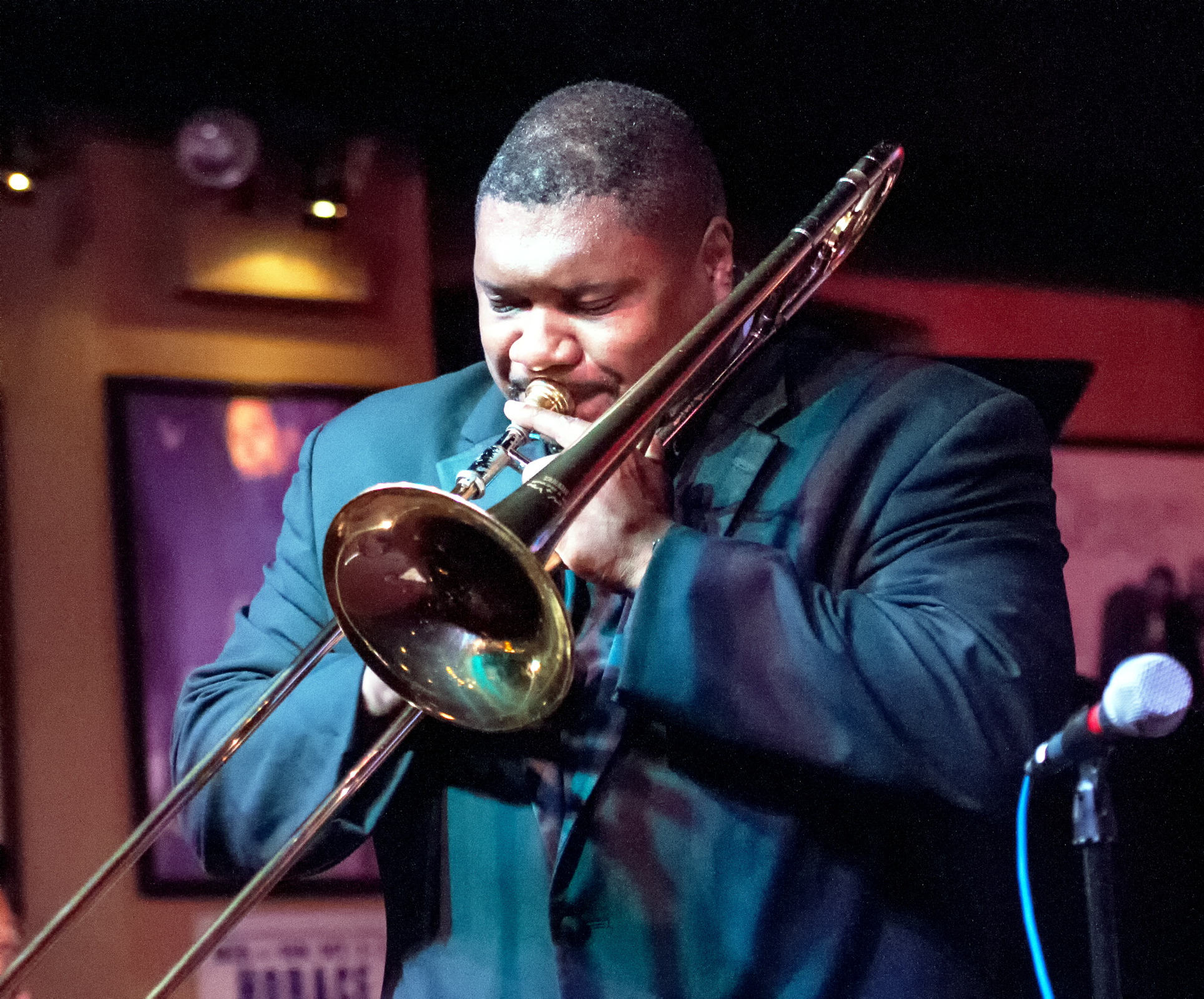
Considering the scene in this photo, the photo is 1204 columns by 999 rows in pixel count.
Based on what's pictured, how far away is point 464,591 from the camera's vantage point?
1810mm

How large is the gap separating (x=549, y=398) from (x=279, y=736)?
0.66 meters

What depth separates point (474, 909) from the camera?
1948 mm

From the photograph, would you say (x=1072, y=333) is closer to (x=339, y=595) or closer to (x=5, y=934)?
(x=339, y=595)

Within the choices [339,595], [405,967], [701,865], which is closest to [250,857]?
[405,967]

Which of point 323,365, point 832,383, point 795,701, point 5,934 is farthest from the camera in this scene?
point 323,365

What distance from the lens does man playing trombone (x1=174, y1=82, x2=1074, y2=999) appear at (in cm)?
179

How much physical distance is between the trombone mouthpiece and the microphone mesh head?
85 centimetres

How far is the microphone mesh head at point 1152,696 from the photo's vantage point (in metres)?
1.52

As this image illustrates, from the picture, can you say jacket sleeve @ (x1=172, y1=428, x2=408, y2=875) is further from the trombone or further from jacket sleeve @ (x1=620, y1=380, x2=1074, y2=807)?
jacket sleeve @ (x1=620, y1=380, x2=1074, y2=807)

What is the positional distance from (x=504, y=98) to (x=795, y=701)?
1576 mm

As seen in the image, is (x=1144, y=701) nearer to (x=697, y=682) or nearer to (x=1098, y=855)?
(x=1098, y=855)

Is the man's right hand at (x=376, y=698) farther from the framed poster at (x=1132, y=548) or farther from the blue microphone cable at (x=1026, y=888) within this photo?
the framed poster at (x=1132, y=548)

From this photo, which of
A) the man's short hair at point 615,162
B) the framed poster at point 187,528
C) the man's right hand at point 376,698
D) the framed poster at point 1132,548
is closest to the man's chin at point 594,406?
the man's short hair at point 615,162

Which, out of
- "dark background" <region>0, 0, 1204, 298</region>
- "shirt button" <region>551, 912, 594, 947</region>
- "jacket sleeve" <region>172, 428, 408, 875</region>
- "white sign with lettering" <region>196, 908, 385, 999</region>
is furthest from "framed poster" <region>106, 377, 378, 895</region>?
"shirt button" <region>551, 912, 594, 947</region>
